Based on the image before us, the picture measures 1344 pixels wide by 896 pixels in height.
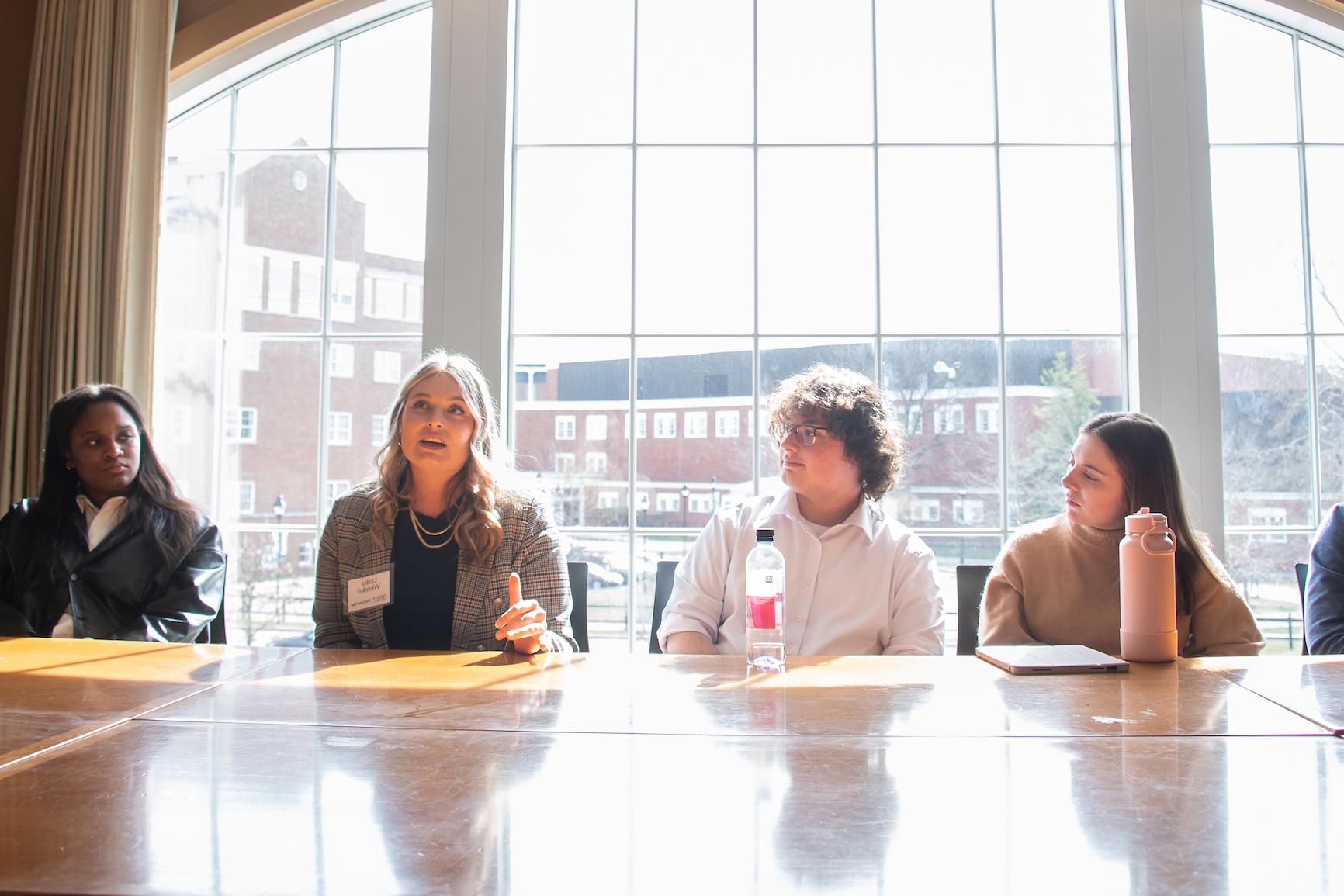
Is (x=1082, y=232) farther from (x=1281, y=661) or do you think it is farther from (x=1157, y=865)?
(x=1157, y=865)

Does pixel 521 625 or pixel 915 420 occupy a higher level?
pixel 915 420

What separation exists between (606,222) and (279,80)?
137cm

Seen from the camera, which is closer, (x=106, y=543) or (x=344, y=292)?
(x=106, y=543)

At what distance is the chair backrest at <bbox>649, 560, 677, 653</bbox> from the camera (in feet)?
7.97

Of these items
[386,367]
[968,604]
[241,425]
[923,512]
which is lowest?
[968,604]

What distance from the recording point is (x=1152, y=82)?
10.7ft

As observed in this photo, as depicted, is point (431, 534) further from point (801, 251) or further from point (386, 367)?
point (801, 251)

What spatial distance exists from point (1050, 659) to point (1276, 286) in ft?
7.89


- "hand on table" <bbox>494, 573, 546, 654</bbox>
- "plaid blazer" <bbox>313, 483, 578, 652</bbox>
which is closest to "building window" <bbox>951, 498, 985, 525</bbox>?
"plaid blazer" <bbox>313, 483, 578, 652</bbox>

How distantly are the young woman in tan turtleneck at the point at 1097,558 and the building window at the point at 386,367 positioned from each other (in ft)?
7.32

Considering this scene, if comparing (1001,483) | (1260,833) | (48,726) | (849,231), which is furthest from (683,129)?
(1260,833)

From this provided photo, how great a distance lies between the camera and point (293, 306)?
3.42 meters

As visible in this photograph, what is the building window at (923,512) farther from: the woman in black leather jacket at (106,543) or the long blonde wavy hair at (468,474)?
the woman in black leather jacket at (106,543)

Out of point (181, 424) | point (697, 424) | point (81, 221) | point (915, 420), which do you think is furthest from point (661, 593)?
point (81, 221)
